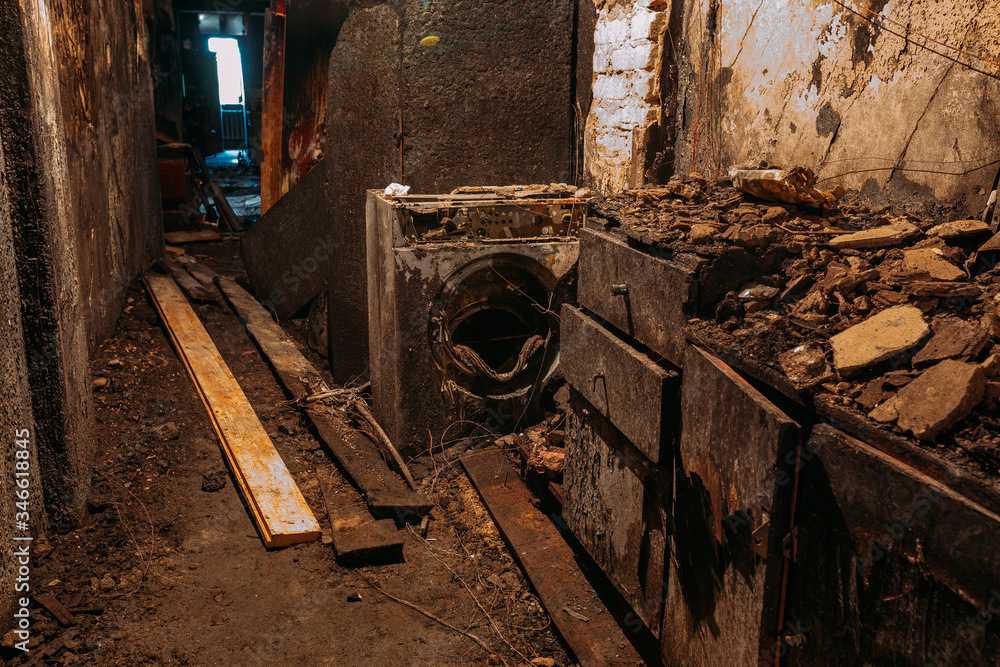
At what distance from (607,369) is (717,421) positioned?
2.37 feet

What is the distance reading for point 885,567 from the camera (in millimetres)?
1390

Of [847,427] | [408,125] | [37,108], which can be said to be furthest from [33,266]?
[847,427]

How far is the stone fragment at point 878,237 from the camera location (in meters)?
2.02

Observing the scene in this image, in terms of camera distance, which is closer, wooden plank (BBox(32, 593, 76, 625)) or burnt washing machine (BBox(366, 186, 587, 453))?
wooden plank (BBox(32, 593, 76, 625))

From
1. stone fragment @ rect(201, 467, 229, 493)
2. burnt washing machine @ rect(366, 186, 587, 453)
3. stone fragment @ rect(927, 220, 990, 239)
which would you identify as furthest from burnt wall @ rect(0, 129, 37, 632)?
stone fragment @ rect(927, 220, 990, 239)

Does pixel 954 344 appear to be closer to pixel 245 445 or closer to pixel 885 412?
pixel 885 412

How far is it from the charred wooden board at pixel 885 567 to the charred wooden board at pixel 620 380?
646mm

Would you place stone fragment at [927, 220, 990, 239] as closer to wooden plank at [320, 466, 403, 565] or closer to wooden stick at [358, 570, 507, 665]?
wooden stick at [358, 570, 507, 665]

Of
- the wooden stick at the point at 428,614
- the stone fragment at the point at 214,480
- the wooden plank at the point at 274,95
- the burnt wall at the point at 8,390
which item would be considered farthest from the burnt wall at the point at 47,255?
the wooden plank at the point at 274,95

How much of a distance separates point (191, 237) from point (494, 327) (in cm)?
658

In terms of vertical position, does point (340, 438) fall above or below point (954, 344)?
below

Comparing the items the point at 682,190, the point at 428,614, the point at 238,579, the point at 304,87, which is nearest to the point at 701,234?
the point at 682,190

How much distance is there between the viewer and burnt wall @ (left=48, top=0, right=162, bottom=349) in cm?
440

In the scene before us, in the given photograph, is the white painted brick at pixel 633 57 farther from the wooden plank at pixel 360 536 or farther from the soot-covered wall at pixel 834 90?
the wooden plank at pixel 360 536
